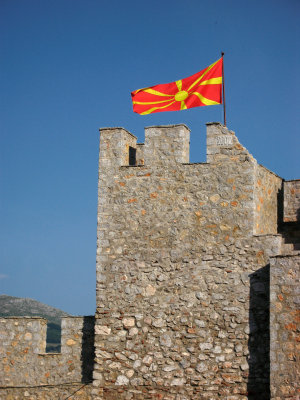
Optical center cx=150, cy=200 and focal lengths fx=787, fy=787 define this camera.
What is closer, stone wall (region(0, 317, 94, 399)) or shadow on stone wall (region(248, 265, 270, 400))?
shadow on stone wall (region(248, 265, 270, 400))

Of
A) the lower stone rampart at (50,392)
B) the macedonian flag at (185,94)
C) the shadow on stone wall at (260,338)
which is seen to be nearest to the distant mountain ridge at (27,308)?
the lower stone rampart at (50,392)

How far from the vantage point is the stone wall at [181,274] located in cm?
1678

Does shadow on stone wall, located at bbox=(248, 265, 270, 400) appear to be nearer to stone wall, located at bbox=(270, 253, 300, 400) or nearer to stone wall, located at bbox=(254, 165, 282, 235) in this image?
stone wall, located at bbox=(270, 253, 300, 400)

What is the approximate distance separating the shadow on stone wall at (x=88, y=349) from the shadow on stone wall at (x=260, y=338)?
3.88 meters

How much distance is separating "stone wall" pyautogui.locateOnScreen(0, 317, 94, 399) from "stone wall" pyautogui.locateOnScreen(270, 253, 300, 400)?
4.66m

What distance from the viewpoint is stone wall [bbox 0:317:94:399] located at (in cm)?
1841

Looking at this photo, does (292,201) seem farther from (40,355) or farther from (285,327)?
(40,355)

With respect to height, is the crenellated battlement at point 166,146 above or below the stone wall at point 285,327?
above

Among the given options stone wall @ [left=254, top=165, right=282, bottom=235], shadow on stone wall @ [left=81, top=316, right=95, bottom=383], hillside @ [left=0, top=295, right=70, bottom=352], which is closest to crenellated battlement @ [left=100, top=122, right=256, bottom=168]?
stone wall @ [left=254, top=165, right=282, bottom=235]

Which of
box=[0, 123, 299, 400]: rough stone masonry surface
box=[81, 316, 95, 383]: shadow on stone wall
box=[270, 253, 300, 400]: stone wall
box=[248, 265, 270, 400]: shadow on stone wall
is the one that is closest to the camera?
box=[270, 253, 300, 400]: stone wall

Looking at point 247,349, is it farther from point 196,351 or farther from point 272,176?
point 272,176

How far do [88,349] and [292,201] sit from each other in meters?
6.08

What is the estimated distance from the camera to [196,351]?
55.7ft

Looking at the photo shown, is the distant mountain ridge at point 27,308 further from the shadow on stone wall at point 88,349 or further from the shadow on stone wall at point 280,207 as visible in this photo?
the shadow on stone wall at point 280,207
